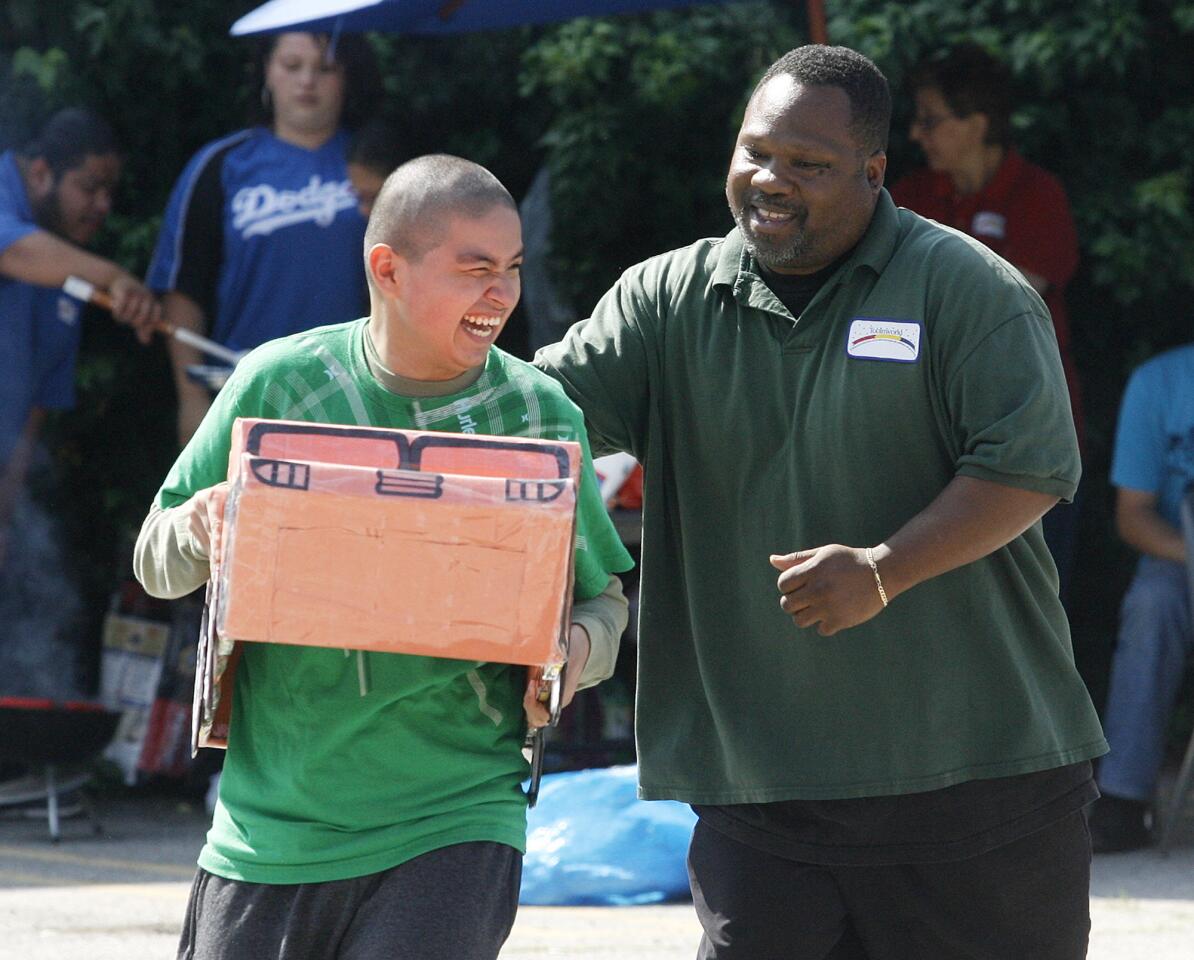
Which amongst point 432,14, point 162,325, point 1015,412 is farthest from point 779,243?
point 162,325

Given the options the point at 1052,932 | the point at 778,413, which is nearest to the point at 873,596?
the point at 778,413

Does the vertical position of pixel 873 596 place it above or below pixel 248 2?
below

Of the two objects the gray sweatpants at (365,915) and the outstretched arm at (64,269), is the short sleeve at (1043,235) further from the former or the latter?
the gray sweatpants at (365,915)

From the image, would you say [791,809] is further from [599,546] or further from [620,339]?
[620,339]

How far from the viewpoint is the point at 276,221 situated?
6090 mm

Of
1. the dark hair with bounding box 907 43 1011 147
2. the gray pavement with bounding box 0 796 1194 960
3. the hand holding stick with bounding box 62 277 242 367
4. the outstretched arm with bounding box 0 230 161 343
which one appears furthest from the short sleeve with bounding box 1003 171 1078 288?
the outstretched arm with bounding box 0 230 161 343

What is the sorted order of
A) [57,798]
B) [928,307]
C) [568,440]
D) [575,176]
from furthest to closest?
[575,176], [57,798], [928,307], [568,440]

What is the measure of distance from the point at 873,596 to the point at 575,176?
4142 mm

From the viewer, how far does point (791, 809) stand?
304cm

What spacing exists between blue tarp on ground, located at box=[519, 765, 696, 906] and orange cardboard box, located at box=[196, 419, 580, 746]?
291 cm

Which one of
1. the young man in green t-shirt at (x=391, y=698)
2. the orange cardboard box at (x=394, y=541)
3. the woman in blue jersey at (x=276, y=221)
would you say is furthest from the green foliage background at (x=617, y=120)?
the orange cardboard box at (x=394, y=541)

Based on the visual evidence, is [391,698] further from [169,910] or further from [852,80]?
[169,910]

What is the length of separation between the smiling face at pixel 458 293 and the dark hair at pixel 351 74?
3.66 m

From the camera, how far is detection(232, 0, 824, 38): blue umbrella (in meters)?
5.70
